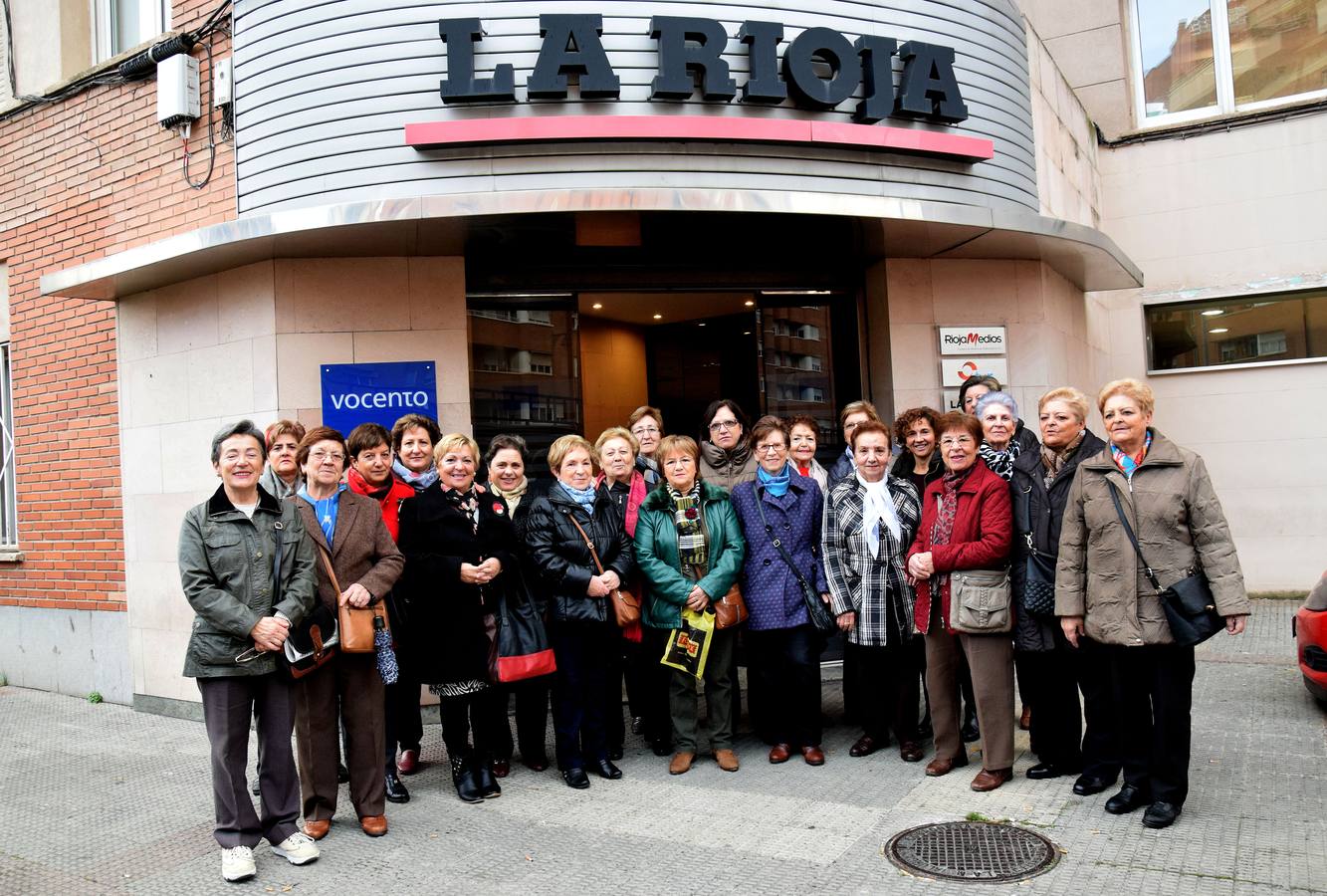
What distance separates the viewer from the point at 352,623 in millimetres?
4684

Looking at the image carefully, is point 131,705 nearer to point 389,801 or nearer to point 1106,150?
point 389,801

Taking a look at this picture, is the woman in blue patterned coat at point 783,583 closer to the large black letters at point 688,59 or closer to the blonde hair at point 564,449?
the blonde hair at point 564,449

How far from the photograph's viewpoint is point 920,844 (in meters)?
4.41

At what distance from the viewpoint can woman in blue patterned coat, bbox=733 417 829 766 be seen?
18.6 ft

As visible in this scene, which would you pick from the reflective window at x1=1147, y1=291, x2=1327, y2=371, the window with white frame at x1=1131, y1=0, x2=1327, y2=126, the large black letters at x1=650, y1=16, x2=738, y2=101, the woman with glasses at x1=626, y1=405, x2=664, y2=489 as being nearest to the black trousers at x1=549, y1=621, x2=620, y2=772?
the woman with glasses at x1=626, y1=405, x2=664, y2=489

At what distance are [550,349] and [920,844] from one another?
4.96 metres

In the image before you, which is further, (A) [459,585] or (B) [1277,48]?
(B) [1277,48]

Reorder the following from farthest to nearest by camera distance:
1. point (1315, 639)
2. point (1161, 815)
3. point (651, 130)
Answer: point (651, 130)
point (1315, 639)
point (1161, 815)

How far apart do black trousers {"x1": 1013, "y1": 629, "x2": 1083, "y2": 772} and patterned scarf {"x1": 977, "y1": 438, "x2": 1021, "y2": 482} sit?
3.03 feet

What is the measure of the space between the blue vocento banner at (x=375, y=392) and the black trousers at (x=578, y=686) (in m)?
2.53

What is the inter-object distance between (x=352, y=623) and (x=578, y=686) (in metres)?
1.35

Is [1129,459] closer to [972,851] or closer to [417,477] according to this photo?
[972,851]

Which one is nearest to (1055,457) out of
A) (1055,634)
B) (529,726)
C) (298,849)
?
(1055,634)

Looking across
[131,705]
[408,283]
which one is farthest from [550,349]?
[131,705]
